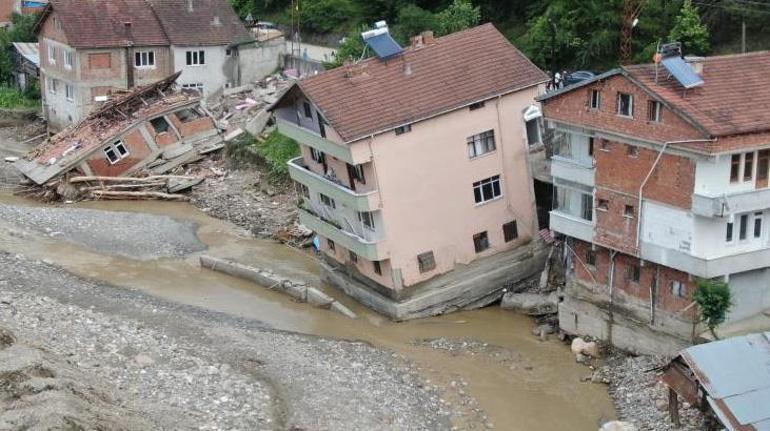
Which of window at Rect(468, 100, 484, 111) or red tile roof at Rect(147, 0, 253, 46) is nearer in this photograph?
window at Rect(468, 100, 484, 111)

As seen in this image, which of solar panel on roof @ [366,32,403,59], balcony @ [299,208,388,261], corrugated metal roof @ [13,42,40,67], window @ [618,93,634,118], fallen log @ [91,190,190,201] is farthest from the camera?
corrugated metal roof @ [13,42,40,67]

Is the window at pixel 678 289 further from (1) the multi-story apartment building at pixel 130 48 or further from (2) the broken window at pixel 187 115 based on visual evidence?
(1) the multi-story apartment building at pixel 130 48

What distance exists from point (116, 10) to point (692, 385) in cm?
4772

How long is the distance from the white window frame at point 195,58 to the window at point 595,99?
3727cm

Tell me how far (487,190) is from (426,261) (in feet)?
11.5

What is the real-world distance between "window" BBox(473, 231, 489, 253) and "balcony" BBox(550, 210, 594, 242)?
429 centimetres

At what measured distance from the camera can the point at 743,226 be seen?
34.8m

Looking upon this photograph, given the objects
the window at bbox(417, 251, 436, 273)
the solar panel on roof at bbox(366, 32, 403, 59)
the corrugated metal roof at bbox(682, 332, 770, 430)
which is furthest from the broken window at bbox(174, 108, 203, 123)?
the corrugated metal roof at bbox(682, 332, 770, 430)

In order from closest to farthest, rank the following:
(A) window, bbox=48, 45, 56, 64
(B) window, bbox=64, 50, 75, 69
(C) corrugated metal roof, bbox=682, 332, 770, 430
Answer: (C) corrugated metal roof, bbox=682, 332, 770, 430 → (B) window, bbox=64, 50, 75, 69 → (A) window, bbox=48, 45, 56, 64

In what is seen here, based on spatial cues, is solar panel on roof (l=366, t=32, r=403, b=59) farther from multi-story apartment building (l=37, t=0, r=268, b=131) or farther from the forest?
multi-story apartment building (l=37, t=0, r=268, b=131)

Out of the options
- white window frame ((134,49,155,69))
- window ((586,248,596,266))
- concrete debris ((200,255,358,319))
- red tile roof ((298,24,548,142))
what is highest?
red tile roof ((298,24,548,142))

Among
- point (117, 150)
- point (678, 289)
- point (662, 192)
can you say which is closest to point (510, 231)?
point (678, 289)

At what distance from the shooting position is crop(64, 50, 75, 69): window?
2635 inches

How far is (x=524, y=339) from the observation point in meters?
40.0
